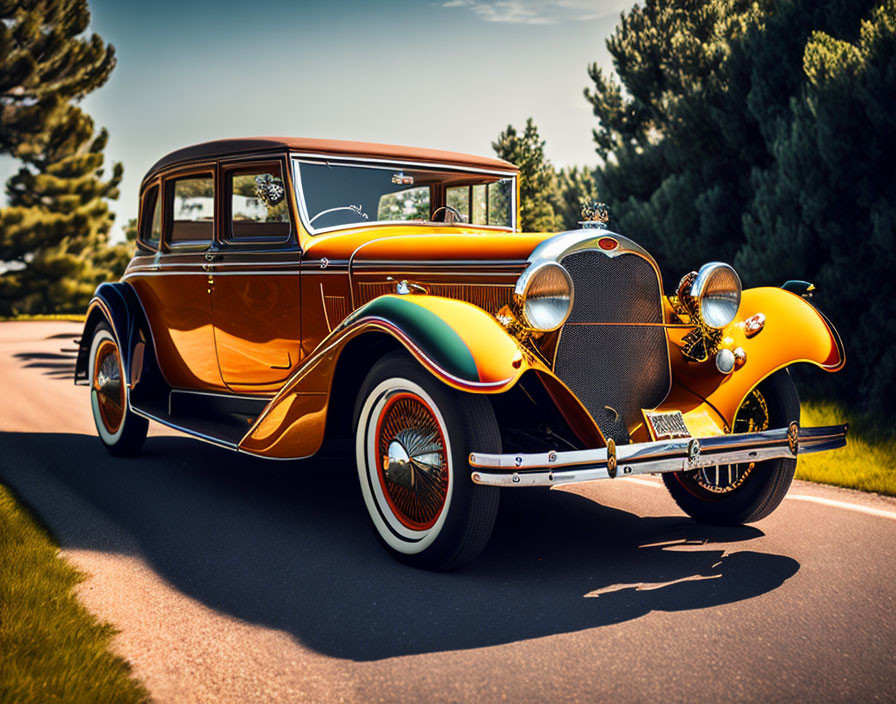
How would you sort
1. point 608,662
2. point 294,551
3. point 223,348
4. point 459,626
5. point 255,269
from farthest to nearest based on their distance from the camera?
point 223,348 → point 255,269 → point 294,551 → point 459,626 → point 608,662

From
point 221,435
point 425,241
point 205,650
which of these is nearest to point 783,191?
point 425,241

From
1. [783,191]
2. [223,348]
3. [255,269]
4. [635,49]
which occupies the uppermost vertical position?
[635,49]

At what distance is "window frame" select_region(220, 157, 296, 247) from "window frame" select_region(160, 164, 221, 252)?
6 centimetres

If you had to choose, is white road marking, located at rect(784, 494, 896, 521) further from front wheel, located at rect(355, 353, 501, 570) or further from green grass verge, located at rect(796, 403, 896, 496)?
front wheel, located at rect(355, 353, 501, 570)

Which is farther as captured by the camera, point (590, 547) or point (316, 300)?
point (316, 300)

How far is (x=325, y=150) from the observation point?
5078 millimetres

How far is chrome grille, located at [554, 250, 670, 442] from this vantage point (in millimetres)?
3957

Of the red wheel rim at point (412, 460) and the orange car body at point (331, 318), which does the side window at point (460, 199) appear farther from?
the red wheel rim at point (412, 460)

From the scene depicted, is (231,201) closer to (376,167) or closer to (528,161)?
(376,167)

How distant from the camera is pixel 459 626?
3.08 metres

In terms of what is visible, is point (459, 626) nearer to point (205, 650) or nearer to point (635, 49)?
point (205, 650)

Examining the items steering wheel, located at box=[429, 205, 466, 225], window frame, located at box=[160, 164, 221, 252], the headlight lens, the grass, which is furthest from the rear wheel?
the grass

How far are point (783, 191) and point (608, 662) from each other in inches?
284

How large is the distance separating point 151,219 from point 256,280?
1837 mm
